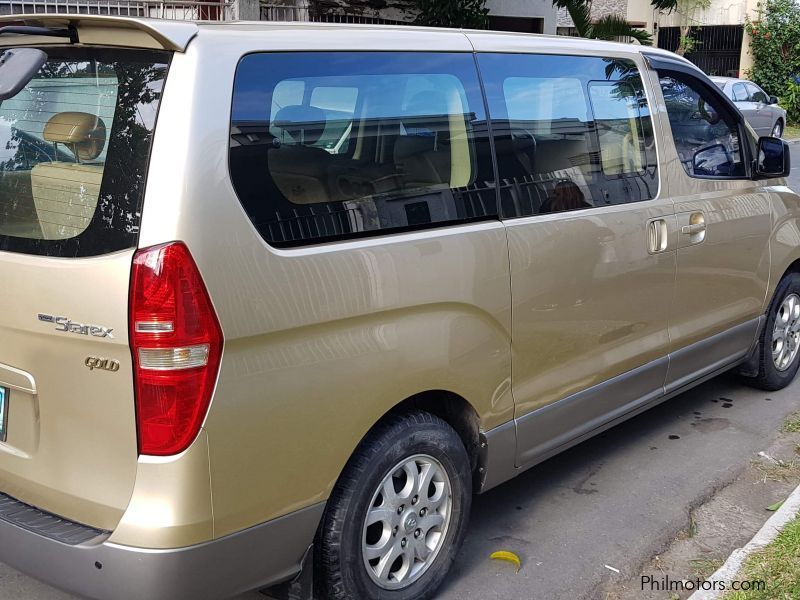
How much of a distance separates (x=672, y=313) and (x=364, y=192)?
2127 mm

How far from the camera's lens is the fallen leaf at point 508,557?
3521 mm

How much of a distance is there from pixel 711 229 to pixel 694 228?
0.21 m

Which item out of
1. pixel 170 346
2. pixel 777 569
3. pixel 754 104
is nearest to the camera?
pixel 170 346

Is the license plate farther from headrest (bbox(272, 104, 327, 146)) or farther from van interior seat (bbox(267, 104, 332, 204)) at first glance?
headrest (bbox(272, 104, 327, 146))

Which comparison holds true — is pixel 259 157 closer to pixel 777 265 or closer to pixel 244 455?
pixel 244 455

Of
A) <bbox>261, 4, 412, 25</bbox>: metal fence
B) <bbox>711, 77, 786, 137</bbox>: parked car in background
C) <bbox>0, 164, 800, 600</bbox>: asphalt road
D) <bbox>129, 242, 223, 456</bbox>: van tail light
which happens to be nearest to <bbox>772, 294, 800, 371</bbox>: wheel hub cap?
<bbox>0, 164, 800, 600</bbox>: asphalt road

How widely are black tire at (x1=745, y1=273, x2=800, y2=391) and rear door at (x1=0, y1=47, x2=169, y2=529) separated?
13.7 ft

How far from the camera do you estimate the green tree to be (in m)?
11.6

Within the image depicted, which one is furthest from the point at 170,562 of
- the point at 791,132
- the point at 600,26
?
the point at 791,132

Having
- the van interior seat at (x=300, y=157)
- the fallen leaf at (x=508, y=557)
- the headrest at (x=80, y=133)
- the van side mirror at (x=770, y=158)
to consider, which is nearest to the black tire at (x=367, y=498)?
the fallen leaf at (x=508, y=557)

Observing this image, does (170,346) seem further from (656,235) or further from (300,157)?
(656,235)

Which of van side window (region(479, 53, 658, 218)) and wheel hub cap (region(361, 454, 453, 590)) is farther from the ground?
van side window (region(479, 53, 658, 218))

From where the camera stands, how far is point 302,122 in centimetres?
268

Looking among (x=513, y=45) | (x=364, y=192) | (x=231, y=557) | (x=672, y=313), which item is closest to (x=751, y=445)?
(x=672, y=313)
